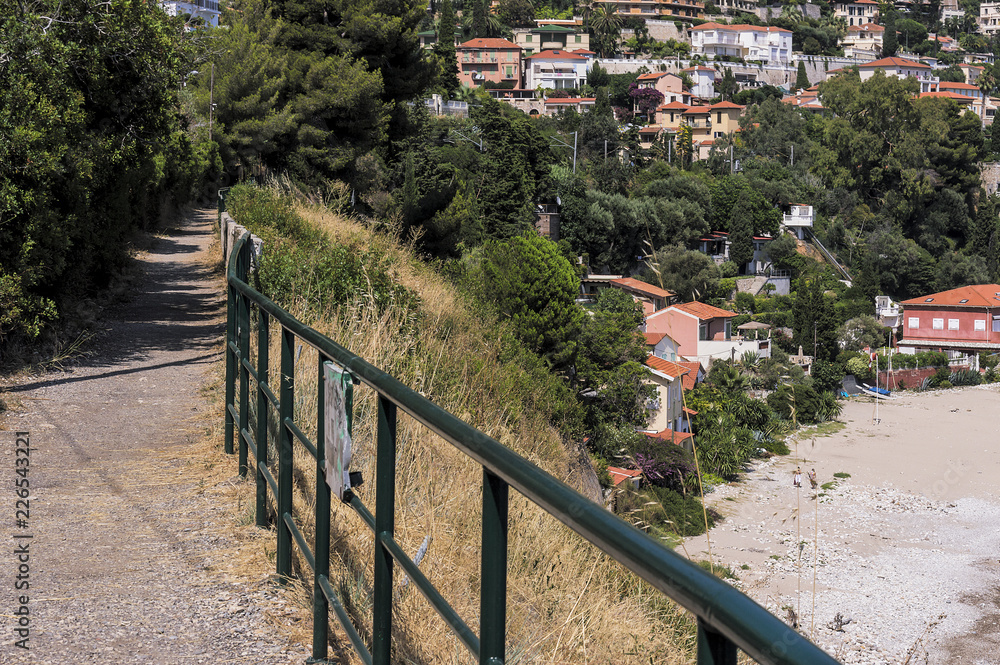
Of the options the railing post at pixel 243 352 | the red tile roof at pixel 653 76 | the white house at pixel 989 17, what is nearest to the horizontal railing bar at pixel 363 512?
the railing post at pixel 243 352

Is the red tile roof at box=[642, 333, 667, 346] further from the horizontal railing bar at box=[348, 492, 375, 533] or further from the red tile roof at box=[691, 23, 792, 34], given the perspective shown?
the red tile roof at box=[691, 23, 792, 34]

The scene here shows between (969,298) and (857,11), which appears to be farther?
(857,11)

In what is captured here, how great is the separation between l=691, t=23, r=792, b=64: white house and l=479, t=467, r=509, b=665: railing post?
11599 centimetres

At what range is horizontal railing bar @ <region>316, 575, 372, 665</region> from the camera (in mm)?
2258

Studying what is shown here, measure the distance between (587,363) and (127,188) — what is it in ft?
51.9

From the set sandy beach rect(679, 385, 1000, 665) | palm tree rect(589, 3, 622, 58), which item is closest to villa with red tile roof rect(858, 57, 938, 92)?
palm tree rect(589, 3, 622, 58)

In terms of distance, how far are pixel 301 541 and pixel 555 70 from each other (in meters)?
94.1

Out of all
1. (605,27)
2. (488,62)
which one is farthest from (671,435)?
(605,27)

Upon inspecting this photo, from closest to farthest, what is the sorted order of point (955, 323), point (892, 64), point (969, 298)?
point (955, 323), point (969, 298), point (892, 64)

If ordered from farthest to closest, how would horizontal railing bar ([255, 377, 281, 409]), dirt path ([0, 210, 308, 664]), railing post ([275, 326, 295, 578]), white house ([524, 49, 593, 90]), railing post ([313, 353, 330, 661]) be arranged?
white house ([524, 49, 593, 90]), horizontal railing bar ([255, 377, 281, 409]), railing post ([275, 326, 295, 578]), dirt path ([0, 210, 308, 664]), railing post ([313, 353, 330, 661])

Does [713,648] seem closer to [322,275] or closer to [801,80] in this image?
[322,275]

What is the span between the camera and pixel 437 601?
5.20ft

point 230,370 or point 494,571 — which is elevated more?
point 494,571

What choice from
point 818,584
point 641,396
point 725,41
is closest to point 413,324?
point 818,584
